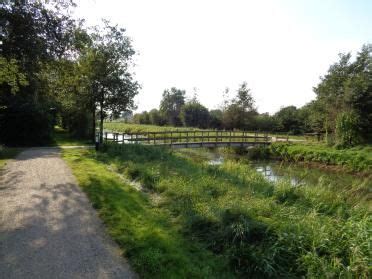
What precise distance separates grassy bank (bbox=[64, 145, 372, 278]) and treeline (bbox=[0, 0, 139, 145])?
5.10 metres

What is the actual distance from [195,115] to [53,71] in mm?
47180

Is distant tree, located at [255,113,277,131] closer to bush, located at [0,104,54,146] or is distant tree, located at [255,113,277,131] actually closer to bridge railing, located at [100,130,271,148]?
bridge railing, located at [100,130,271,148]

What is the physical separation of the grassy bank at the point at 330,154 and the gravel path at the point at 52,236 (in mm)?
15110

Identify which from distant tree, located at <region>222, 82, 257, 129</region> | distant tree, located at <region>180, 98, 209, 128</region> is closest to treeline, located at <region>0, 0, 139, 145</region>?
distant tree, located at <region>222, 82, 257, 129</region>

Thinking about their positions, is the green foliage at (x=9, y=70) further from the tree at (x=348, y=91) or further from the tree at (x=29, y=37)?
the tree at (x=348, y=91)

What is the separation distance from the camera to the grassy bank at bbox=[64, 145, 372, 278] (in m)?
3.82

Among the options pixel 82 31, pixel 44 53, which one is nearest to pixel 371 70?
pixel 82 31

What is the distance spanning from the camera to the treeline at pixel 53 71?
8.67 m

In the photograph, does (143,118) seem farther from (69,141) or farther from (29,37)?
(29,37)

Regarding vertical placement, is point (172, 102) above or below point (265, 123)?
above

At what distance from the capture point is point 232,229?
461cm

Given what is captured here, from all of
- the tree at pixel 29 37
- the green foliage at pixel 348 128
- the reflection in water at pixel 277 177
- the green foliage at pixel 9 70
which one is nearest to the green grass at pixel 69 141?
the tree at pixel 29 37

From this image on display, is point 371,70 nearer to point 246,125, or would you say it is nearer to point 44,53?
point 246,125

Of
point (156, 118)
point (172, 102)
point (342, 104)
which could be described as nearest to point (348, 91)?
point (342, 104)
